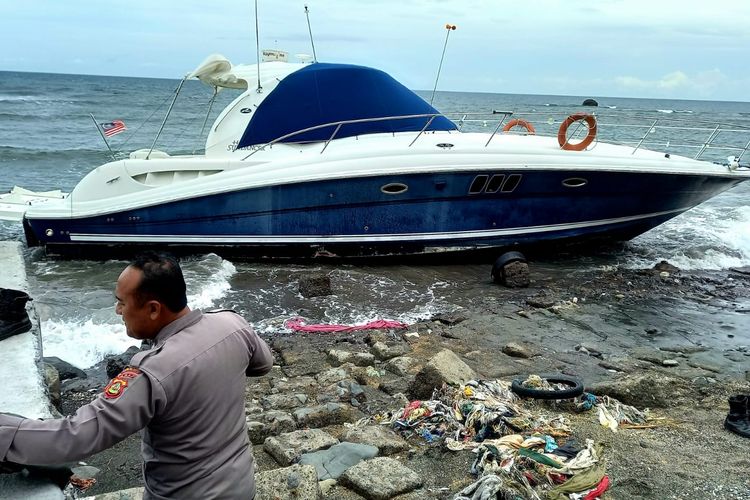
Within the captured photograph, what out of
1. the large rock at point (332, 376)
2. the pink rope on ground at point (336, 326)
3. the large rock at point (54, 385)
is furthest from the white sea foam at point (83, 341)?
the large rock at point (332, 376)

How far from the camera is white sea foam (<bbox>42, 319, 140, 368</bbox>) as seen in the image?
707 cm

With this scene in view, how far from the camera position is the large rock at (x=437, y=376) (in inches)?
215

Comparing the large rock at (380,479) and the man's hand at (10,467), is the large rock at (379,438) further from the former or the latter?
the man's hand at (10,467)

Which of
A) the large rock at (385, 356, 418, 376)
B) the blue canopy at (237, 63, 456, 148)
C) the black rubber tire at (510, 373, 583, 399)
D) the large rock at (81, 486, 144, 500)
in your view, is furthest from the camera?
the blue canopy at (237, 63, 456, 148)

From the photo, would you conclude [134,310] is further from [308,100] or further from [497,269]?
[308,100]

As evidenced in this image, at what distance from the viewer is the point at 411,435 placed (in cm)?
467

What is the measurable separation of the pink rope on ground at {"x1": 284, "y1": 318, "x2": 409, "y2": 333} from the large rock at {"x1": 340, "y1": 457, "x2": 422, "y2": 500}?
384 centimetres

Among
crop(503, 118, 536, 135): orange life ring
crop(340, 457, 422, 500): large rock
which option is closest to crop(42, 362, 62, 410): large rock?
crop(340, 457, 422, 500): large rock

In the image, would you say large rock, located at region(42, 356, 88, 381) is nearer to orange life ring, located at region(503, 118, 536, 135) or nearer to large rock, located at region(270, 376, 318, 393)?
large rock, located at region(270, 376, 318, 393)

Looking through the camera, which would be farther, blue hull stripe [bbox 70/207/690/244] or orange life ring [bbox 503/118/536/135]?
orange life ring [bbox 503/118/536/135]

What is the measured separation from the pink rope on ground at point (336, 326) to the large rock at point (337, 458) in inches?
137

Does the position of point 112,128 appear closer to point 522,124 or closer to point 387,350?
point 387,350

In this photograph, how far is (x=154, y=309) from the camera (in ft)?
7.22

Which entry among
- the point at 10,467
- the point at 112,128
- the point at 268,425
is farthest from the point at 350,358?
the point at 112,128
